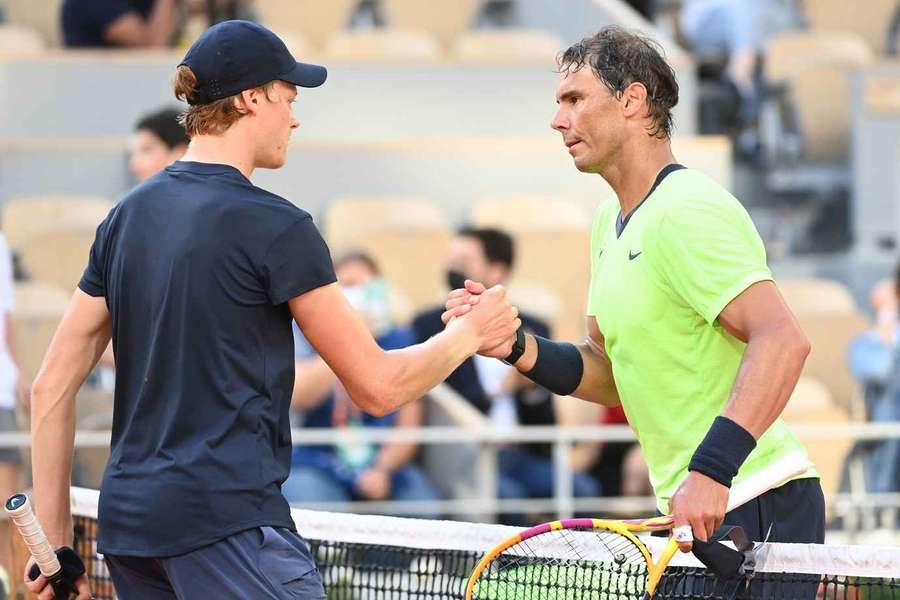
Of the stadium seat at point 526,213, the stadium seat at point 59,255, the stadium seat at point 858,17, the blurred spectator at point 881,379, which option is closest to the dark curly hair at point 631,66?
the blurred spectator at point 881,379

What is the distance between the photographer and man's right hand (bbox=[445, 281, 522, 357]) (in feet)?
11.8

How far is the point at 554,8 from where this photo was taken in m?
13.5

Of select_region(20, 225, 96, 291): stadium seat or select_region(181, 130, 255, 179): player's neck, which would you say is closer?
select_region(181, 130, 255, 179): player's neck

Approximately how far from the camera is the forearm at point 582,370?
152 inches

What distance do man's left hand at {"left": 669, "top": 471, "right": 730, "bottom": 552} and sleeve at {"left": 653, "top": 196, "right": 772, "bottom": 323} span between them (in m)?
0.35

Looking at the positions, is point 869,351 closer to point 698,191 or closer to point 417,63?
point 417,63

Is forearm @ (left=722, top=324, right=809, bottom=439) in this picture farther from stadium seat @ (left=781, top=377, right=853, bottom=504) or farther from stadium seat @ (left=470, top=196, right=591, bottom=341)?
stadium seat @ (left=470, top=196, right=591, bottom=341)

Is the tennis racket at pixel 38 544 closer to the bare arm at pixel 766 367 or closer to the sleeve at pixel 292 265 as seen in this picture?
the sleeve at pixel 292 265

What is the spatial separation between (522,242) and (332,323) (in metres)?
7.02

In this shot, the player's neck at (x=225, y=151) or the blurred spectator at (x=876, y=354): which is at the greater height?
the player's neck at (x=225, y=151)

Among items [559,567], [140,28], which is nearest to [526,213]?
[140,28]

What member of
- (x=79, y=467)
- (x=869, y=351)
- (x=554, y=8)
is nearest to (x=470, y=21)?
(x=554, y=8)

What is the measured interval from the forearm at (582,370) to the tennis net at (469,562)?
44cm

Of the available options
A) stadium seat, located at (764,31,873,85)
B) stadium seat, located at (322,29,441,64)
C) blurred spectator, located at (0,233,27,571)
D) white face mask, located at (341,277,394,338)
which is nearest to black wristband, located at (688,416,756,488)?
blurred spectator, located at (0,233,27,571)
